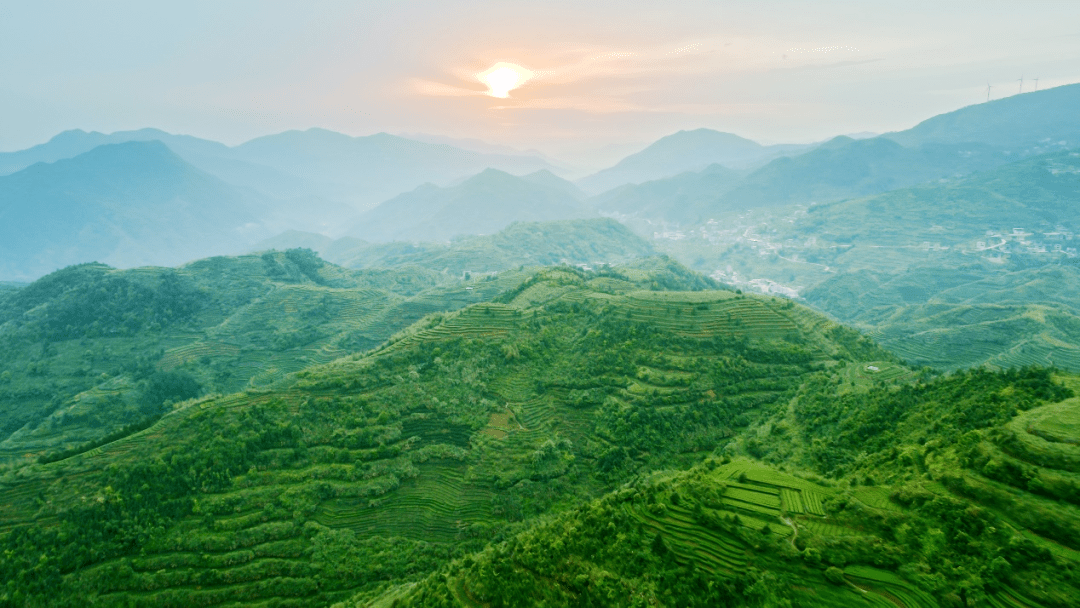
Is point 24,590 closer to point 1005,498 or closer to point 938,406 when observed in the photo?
point 1005,498

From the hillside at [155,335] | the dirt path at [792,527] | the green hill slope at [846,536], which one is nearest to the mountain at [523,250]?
the hillside at [155,335]

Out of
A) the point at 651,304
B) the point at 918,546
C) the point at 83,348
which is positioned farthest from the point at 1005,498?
the point at 83,348

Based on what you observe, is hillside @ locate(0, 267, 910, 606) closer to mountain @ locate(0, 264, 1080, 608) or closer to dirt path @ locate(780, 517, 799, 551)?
mountain @ locate(0, 264, 1080, 608)

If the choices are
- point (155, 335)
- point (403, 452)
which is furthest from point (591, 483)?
point (155, 335)

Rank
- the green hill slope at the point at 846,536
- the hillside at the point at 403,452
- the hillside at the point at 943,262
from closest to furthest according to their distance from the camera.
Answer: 1. the green hill slope at the point at 846,536
2. the hillside at the point at 403,452
3. the hillside at the point at 943,262

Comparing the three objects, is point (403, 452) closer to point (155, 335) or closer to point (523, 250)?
point (155, 335)

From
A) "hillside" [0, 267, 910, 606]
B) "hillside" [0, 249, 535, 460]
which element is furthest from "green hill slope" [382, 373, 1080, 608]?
"hillside" [0, 249, 535, 460]

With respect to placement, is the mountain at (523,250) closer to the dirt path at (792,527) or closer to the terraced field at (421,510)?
the terraced field at (421,510)
